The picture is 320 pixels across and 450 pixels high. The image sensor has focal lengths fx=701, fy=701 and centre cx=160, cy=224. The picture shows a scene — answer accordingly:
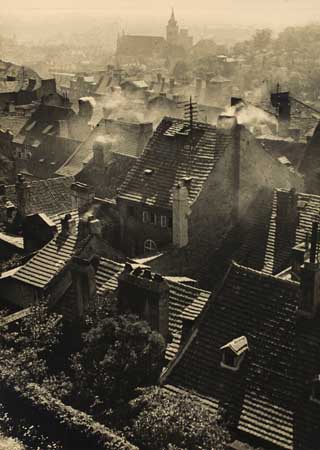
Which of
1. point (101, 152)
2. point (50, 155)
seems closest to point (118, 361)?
point (101, 152)

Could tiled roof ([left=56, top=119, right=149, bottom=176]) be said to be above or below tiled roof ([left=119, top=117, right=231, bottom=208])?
below

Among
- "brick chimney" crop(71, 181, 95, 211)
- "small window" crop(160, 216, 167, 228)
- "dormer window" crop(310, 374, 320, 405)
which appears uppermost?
"brick chimney" crop(71, 181, 95, 211)

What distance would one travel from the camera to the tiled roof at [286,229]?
132 feet

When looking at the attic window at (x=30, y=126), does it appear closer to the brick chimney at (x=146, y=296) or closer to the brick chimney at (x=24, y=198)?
the brick chimney at (x=24, y=198)

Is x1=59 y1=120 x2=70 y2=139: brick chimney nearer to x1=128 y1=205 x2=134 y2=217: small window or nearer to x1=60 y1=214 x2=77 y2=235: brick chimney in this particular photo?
x1=128 y1=205 x2=134 y2=217: small window

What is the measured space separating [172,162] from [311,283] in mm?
18413

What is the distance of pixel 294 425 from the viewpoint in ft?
86.5

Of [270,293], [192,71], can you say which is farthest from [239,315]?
[192,71]

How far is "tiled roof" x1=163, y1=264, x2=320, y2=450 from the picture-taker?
87.4 feet

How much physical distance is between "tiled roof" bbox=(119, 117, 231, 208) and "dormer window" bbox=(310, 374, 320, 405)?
17.0m

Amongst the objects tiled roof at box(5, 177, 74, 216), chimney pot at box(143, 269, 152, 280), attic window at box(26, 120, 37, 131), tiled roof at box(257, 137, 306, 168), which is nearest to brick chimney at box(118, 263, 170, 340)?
chimney pot at box(143, 269, 152, 280)

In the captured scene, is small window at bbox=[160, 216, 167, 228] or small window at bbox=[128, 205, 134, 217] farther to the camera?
small window at bbox=[128, 205, 134, 217]

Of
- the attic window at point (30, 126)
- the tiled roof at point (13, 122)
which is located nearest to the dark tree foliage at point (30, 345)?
the attic window at point (30, 126)

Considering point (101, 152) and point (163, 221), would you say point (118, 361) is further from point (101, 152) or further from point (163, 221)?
point (101, 152)
